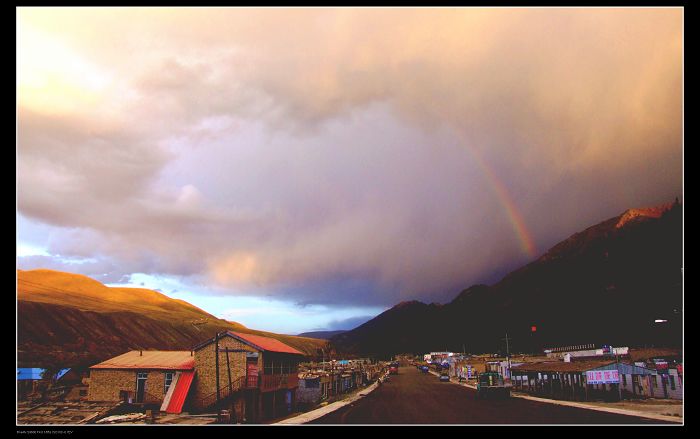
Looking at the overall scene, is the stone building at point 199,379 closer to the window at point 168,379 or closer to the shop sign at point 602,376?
the window at point 168,379

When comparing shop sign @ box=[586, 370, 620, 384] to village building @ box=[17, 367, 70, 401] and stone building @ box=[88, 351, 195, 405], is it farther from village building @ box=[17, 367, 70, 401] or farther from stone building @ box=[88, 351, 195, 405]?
village building @ box=[17, 367, 70, 401]

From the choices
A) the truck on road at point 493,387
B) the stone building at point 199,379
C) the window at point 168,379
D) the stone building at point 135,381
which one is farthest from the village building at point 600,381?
the window at point 168,379

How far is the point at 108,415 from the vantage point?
170 feet

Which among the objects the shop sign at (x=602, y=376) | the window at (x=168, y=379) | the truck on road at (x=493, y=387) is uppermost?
the window at (x=168, y=379)

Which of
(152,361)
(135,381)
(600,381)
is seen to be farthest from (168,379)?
(600,381)

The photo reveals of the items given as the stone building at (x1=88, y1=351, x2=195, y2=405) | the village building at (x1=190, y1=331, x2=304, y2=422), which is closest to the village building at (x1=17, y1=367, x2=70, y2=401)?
the stone building at (x1=88, y1=351, x2=195, y2=405)

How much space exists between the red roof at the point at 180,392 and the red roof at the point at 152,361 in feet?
3.46

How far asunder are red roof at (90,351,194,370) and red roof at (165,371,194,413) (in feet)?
3.46

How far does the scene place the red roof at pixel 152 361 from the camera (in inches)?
2265

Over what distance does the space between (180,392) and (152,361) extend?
7.39 m
